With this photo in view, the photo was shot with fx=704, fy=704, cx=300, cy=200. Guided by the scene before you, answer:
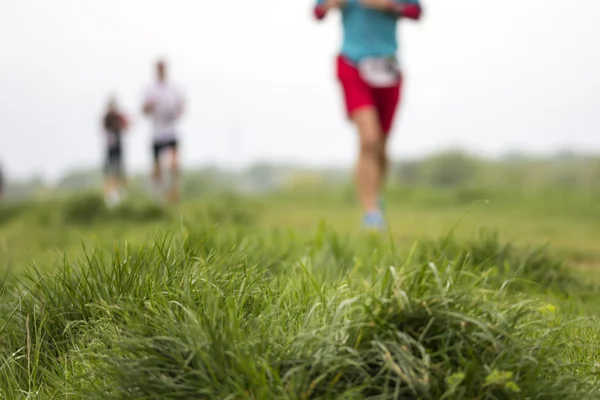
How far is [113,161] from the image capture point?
39.9 ft

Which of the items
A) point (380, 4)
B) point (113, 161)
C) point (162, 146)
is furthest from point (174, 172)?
point (380, 4)

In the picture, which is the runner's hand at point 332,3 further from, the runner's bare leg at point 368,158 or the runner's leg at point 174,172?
the runner's leg at point 174,172

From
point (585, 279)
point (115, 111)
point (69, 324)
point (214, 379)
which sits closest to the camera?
point (214, 379)

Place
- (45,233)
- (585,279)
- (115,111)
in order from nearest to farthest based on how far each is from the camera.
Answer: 1. (585,279)
2. (45,233)
3. (115,111)

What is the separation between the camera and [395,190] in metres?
10.8

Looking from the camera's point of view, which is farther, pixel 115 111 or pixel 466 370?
pixel 115 111

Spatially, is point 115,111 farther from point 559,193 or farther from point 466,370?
point 466,370

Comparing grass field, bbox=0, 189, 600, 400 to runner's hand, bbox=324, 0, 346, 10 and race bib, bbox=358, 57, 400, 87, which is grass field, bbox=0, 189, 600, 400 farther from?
runner's hand, bbox=324, 0, 346, 10

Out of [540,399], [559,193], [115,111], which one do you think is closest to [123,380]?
[540,399]

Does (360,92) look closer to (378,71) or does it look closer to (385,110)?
(378,71)

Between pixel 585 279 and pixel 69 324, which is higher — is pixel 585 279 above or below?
below

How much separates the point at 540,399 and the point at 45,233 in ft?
16.9

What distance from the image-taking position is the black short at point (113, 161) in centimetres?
1213

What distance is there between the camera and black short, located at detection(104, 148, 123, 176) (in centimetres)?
1213
